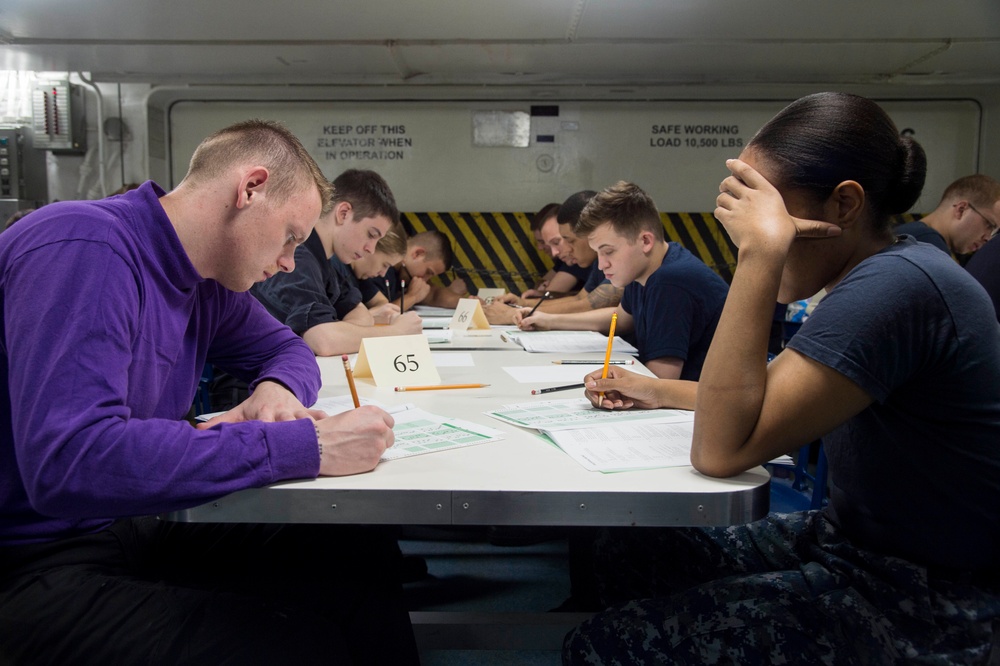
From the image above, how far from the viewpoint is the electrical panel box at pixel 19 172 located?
5215 mm

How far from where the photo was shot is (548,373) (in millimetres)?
2291

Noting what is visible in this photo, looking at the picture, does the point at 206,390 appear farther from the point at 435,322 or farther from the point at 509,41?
the point at 509,41

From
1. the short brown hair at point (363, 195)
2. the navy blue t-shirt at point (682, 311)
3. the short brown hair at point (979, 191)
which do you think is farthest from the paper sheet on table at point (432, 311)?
the short brown hair at point (979, 191)

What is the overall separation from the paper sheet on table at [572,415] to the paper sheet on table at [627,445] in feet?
0.13

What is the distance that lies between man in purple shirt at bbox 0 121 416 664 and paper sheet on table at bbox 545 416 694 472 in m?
0.34

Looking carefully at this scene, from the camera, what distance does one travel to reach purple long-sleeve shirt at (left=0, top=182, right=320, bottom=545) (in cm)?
99

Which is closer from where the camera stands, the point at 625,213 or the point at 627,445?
the point at 627,445

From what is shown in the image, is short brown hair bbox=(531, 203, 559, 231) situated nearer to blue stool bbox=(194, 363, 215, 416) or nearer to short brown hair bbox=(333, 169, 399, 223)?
short brown hair bbox=(333, 169, 399, 223)

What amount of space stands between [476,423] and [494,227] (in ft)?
13.8

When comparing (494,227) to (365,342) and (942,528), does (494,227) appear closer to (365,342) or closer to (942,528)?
(365,342)

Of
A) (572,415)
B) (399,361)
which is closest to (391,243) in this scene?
(399,361)

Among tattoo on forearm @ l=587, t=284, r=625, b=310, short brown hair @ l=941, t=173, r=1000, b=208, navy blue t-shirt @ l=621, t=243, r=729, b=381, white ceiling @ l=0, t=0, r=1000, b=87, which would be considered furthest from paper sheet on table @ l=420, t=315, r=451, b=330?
short brown hair @ l=941, t=173, r=1000, b=208

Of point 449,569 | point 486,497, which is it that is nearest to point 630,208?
point 449,569

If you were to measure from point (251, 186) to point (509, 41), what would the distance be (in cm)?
335
